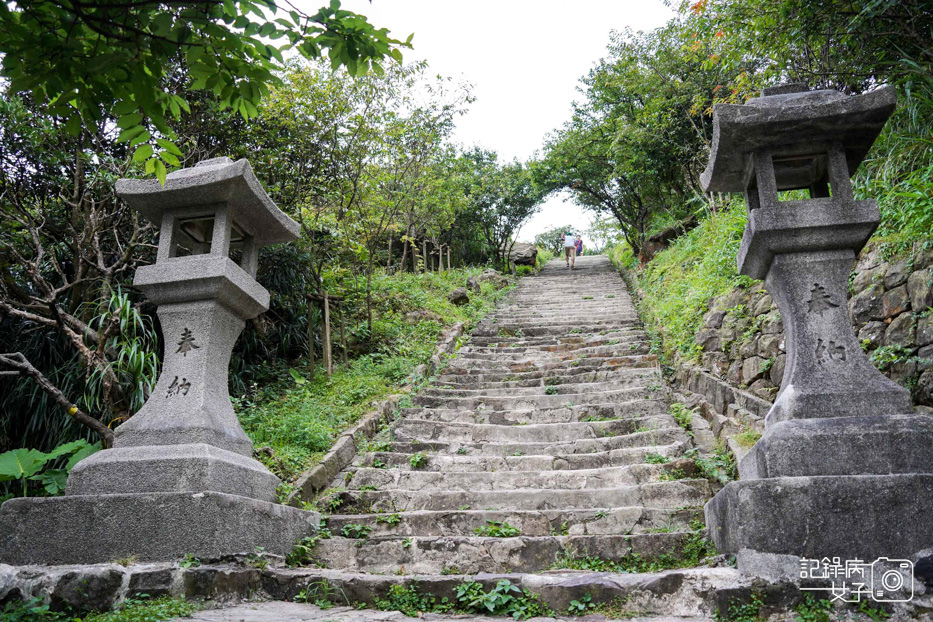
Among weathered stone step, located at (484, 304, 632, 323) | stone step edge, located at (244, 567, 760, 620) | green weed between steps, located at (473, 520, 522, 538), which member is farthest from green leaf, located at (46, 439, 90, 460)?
weathered stone step, located at (484, 304, 632, 323)

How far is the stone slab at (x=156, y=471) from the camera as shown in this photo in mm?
3668

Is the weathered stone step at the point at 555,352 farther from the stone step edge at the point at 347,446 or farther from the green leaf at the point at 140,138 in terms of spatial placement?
the green leaf at the point at 140,138

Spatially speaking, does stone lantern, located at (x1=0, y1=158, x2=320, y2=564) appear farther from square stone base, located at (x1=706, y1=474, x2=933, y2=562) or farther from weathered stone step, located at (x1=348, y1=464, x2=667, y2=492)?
square stone base, located at (x1=706, y1=474, x2=933, y2=562)

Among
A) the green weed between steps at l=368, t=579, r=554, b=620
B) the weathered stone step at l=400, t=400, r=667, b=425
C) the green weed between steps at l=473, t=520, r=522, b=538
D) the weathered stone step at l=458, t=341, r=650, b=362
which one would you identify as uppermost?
the weathered stone step at l=458, t=341, r=650, b=362

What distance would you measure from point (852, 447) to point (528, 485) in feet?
8.64

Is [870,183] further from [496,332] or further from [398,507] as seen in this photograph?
[496,332]

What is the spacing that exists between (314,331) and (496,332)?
10.9 feet

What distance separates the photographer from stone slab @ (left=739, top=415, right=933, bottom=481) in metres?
3.07

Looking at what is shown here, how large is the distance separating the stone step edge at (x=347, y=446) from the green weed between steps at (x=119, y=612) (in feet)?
5.18

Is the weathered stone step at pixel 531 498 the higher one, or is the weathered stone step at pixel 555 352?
the weathered stone step at pixel 555 352

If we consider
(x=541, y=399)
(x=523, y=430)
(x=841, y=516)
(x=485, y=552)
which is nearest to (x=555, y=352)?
(x=541, y=399)

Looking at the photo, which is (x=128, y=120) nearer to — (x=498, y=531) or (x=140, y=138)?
(x=140, y=138)

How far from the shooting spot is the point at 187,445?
3.80 m

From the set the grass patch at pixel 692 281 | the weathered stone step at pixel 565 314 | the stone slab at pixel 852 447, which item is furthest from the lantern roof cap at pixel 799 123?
the weathered stone step at pixel 565 314
